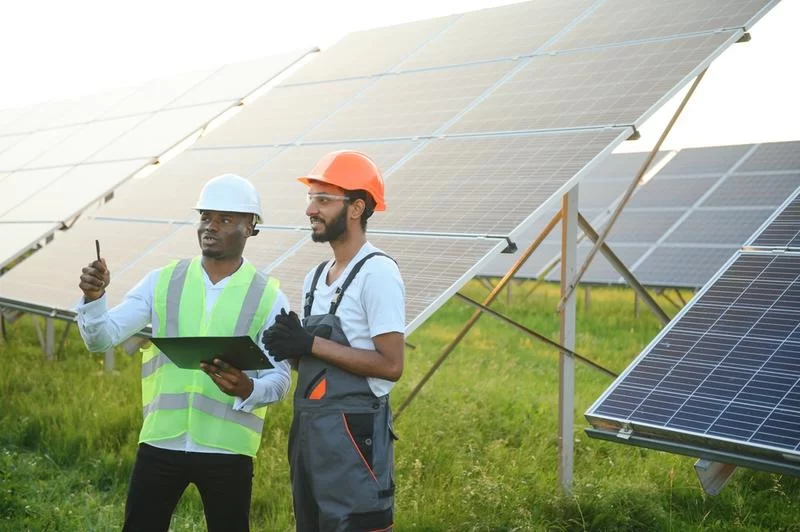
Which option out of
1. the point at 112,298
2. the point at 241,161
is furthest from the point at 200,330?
the point at 241,161

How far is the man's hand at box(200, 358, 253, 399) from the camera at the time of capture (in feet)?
12.6

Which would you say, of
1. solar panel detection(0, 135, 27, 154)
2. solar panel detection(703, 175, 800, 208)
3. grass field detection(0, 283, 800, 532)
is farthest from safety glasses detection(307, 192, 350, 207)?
solar panel detection(0, 135, 27, 154)

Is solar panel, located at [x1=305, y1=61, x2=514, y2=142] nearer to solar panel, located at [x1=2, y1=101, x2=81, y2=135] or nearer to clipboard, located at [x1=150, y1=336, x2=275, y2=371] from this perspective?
clipboard, located at [x1=150, y1=336, x2=275, y2=371]

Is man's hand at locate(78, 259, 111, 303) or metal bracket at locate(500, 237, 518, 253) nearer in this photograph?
man's hand at locate(78, 259, 111, 303)

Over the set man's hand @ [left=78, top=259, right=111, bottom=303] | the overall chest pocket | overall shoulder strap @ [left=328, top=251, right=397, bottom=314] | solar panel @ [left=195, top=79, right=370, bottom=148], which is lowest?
the overall chest pocket

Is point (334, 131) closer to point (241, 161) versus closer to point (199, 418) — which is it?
point (241, 161)

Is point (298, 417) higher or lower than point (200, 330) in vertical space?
lower

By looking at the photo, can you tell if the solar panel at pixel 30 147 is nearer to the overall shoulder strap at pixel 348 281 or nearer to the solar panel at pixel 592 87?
the solar panel at pixel 592 87

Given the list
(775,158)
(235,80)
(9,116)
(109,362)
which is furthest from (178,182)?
(775,158)

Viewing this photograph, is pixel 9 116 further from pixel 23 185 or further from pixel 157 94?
pixel 23 185

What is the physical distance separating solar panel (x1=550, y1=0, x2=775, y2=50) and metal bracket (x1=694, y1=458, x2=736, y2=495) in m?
3.21

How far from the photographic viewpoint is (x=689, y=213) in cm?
1631

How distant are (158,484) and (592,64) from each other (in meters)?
4.72

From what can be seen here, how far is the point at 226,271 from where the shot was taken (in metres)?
4.29
